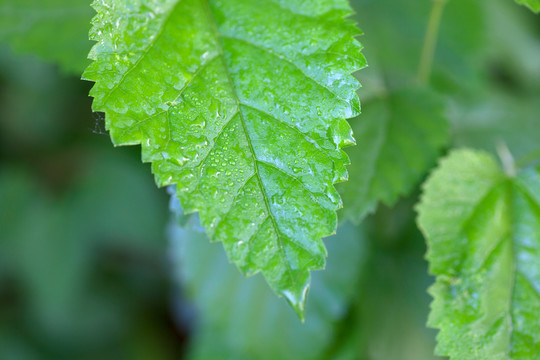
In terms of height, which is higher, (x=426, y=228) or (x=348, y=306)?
(x=426, y=228)

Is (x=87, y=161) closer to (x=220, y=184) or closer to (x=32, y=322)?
(x=32, y=322)

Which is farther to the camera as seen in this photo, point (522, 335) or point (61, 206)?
point (61, 206)

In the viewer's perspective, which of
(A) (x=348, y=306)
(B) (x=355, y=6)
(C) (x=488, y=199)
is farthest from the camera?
(B) (x=355, y=6)

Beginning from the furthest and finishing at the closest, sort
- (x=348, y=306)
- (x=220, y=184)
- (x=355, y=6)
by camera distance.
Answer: (x=355, y=6) → (x=348, y=306) → (x=220, y=184)

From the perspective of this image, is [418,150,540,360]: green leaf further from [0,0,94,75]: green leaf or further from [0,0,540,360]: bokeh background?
[0,0,94,75]: green leaf

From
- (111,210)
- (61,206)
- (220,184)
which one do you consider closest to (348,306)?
(220,184)

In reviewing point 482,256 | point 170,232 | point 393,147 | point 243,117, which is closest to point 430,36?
point 393,147

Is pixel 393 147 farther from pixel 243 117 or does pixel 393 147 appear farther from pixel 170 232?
pixel 170 232

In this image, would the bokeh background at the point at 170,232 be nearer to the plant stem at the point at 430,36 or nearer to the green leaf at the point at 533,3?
the plant stem at the point at 430,36
